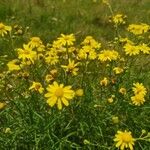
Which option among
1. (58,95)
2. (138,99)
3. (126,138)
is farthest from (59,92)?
(138,99)

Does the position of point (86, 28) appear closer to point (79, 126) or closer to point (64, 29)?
point (64, 29)

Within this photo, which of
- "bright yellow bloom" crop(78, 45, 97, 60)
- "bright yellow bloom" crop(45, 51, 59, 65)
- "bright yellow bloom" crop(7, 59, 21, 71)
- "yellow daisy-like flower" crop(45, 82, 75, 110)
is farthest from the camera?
"bright yellow bloom" crop(45, 51, 59, 65)

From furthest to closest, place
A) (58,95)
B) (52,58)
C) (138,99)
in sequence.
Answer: (52,58) < (138,99) < (58,95)

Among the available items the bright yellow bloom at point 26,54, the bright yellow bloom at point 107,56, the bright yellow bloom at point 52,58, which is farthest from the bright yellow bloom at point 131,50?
the bright yellow bloom at point 26,54

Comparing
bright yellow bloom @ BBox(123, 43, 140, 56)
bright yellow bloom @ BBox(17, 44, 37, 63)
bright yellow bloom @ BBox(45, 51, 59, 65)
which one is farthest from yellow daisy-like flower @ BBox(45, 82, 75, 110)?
bright yellow bloom @ BBox(123, 43, 140, 56)

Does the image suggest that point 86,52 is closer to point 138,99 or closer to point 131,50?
point 131,50

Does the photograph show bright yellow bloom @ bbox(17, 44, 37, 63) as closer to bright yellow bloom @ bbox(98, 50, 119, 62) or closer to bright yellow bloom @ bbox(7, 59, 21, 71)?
bright yellow bloom @ bbox(7, 59, 21, 71)

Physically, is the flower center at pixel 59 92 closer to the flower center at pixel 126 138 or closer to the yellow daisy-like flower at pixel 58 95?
the yellow daisy-like flower at pixel 58 95

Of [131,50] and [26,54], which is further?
[131,50]

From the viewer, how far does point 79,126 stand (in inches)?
165

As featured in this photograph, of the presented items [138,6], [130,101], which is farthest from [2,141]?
[138,6]

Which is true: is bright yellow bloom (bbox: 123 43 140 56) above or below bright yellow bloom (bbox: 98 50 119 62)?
above

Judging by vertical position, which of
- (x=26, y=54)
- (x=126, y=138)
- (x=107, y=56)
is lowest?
(x=126, y=138)

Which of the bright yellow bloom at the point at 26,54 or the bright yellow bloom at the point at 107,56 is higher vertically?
the bright yellow bloom at the point at 26,54
